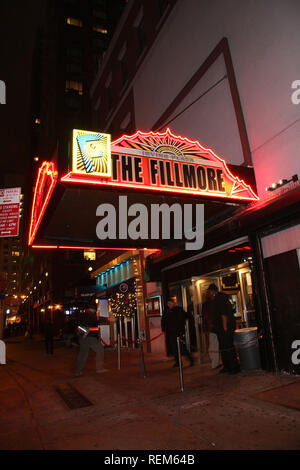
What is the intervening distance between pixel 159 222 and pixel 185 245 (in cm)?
122

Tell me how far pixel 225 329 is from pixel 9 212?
856cm

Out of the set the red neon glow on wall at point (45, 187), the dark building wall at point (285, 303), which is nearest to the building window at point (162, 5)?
the red neon glow on wall at point (45, 187)

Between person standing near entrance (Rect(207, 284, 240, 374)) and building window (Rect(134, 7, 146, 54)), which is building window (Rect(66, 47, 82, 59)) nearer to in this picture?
building window (Rect(134, 7, 146, 54))

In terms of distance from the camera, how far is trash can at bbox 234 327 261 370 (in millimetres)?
7082

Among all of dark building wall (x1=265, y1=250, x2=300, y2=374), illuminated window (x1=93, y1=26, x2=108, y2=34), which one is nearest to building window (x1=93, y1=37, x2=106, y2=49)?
illuminated window (x1=93, y1=26, x2=108, y2=34)

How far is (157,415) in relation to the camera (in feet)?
15.3

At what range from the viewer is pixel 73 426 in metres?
4.50

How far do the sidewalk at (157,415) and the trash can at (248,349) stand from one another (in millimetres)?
258

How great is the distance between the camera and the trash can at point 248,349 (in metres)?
7.08

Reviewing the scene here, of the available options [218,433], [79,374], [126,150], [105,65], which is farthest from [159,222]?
[105,65]

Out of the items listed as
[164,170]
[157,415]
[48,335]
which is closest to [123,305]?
[48,335]

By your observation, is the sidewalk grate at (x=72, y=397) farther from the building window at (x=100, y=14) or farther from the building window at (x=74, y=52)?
the building window at (x=100, y=14)

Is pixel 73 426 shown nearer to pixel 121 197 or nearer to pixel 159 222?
pixel 121 197

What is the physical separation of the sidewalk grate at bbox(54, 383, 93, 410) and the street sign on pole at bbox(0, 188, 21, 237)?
19.0 ft
